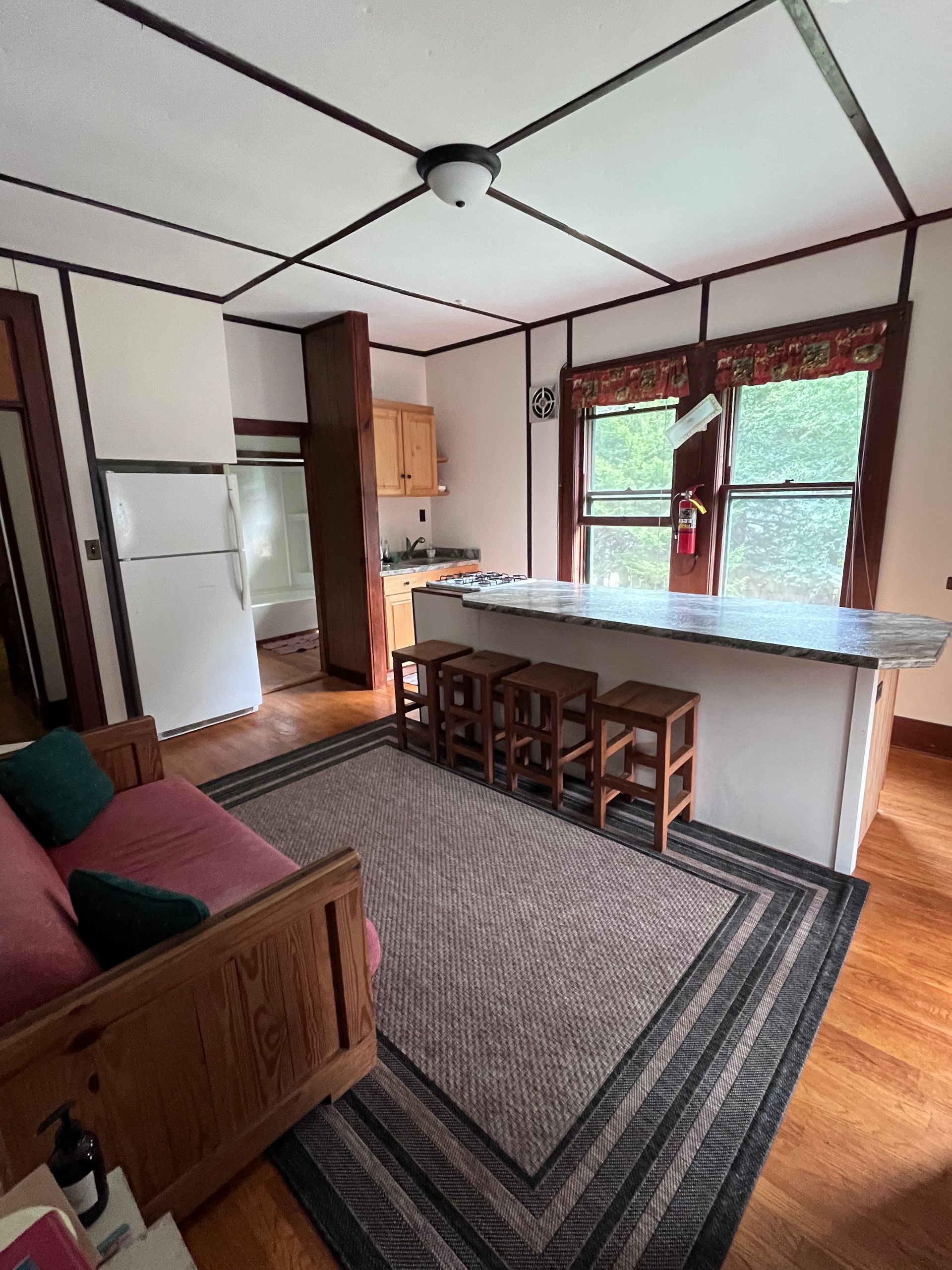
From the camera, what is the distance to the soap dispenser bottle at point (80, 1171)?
864 millimetres

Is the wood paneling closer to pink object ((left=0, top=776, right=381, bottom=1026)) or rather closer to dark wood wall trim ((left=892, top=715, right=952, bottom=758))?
dark wood wall trim ((left=892, top=715, right=952, bottom=758))

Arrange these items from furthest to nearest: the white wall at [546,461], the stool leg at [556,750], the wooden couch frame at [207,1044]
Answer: the white wall at [546,461] → the stool leg at [556,750] → the wooden couch frame at [207,1044]

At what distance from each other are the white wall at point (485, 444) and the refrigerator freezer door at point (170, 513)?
2.09 meters

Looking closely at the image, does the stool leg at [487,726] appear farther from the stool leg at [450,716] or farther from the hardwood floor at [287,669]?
the hardwood floor at [287,669]

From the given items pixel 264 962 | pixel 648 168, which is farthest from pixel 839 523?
pixel 264 962

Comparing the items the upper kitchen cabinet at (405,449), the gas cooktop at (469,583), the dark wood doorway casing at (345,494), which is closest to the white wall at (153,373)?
the dark wood doorway casing at (345,494)

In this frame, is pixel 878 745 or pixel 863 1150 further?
pixel 878 745

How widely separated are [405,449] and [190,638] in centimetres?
231

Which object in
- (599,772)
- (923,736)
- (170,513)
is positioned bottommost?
(923,736)

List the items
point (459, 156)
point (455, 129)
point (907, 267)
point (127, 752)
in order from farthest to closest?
point (907, 267), point (127, 752), point (459, 156), point (455, 129)

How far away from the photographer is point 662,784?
7.75ft

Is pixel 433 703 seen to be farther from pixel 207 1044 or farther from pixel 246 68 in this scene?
pixel 246 68

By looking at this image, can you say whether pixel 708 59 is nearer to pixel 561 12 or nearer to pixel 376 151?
pixel 561 12

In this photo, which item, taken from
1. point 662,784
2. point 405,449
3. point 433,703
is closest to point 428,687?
point 433,703
